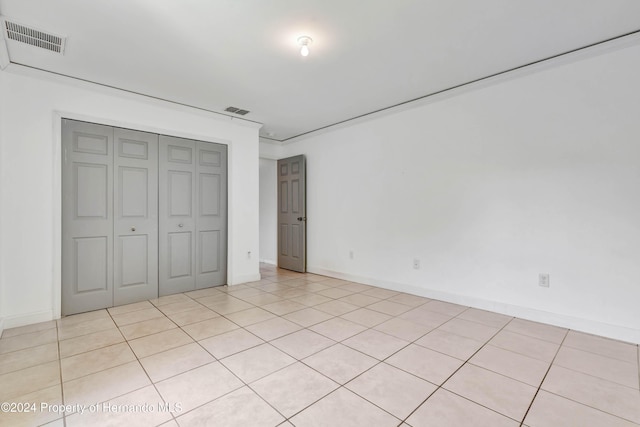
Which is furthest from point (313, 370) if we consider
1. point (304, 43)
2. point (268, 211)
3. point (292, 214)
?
point (268, 211)

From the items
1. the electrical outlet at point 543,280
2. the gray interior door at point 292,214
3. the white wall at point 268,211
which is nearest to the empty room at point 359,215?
the electrical outlet at point 543,280

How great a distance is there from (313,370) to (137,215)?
2.96 m

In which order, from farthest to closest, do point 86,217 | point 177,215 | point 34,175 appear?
point 177,215 < point 86,217 < point 34,175

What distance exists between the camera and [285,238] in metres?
5.82

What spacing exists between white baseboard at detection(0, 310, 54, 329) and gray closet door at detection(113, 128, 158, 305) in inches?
23.4

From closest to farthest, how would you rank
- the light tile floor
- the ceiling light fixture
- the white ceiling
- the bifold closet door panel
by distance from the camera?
the light tile floor
the white ceiling
the ceiling light fixture
the bifold closet door panel

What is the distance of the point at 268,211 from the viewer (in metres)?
6.45

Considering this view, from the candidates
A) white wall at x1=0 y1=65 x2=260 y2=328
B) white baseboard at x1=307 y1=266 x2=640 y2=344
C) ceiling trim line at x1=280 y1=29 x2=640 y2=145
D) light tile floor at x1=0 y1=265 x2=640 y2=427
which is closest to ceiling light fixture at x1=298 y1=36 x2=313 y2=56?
ceiling trim line at x1=280 y1=29 x2=640 y2=145

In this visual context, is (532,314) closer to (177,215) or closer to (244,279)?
(244,279)

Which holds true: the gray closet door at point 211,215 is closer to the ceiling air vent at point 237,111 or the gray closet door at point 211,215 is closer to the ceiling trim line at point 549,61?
the ceiling air vent at point 237,111

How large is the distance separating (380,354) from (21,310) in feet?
11.5

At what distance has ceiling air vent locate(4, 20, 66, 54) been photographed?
2.30 meters

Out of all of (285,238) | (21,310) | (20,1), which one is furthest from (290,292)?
(20,1)

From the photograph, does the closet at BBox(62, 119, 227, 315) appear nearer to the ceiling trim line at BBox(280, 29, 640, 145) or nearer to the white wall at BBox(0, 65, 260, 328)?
the white wall at BBox(0, 65, 260, 328)
